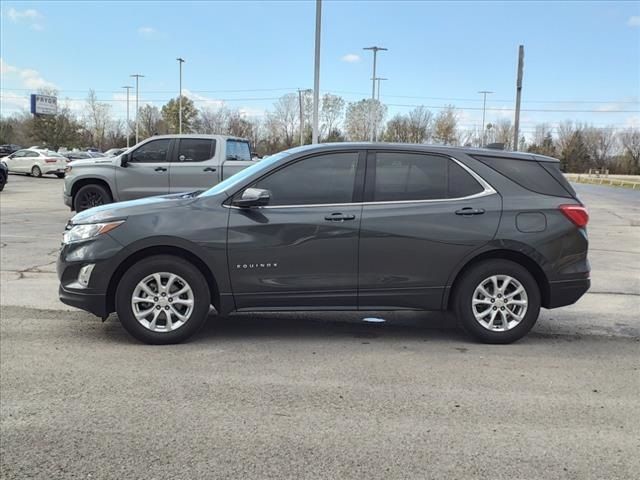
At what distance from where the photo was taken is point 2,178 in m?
22.4

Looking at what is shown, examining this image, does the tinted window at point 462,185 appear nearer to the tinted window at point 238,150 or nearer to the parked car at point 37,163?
the tinted window at point 238,150

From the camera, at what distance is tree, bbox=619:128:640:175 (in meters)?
83.6

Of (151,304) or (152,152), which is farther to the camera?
(152,152)

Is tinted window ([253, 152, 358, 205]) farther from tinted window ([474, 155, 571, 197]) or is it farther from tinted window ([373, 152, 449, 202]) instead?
tinted window ([474, 155, 571, 197])

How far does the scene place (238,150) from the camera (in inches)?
517

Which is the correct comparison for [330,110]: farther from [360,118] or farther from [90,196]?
[90,196]

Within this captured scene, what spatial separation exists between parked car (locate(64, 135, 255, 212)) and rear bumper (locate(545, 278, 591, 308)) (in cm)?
810

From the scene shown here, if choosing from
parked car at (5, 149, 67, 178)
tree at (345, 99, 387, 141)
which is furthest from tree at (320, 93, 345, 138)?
parked car at (5, 149, 67, 178)

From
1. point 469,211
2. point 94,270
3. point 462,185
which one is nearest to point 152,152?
point 94,270

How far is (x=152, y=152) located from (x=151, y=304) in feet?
26.9

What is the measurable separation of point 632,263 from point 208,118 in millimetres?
74375

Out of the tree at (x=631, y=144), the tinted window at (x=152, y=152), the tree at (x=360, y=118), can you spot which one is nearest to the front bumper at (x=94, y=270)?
the tinted window at (x=152, y=152)

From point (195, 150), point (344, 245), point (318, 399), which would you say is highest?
point (195, 150)

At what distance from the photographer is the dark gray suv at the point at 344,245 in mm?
5008
